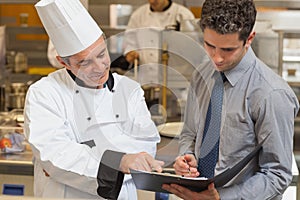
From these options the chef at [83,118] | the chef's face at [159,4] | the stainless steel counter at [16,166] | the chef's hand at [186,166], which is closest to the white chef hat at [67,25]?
the chef at [83,118]

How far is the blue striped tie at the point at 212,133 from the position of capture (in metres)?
1.50

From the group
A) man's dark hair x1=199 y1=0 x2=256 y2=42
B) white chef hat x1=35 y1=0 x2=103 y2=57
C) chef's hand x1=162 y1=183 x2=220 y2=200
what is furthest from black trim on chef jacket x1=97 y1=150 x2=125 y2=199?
man's dark hair x1=199 y1=0 x2=256 y2=42

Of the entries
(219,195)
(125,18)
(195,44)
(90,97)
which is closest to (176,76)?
(195,44)

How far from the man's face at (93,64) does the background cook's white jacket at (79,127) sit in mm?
33

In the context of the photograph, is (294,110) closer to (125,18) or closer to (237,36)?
(237,36)

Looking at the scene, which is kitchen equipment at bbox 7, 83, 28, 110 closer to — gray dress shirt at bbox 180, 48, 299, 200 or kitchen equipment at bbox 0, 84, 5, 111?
kitchen equipment at bbox 0, 84, 5, 111

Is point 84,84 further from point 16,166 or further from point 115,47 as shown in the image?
point 115,47

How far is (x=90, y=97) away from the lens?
1527 millimetres

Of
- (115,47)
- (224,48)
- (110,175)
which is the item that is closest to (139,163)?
(110,175)

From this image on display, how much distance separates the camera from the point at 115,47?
280cm

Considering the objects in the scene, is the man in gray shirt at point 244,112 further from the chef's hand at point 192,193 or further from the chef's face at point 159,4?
the chef's face at point 159,4

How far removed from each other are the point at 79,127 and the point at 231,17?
46 cm

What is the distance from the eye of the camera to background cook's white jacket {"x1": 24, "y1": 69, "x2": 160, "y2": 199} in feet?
4.82

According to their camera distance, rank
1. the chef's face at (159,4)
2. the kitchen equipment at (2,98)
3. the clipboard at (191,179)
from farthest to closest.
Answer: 1. the chef's face at (159,4)
2. the kitchen equipment at (2,98)
3. the clipboard at (191,179)
